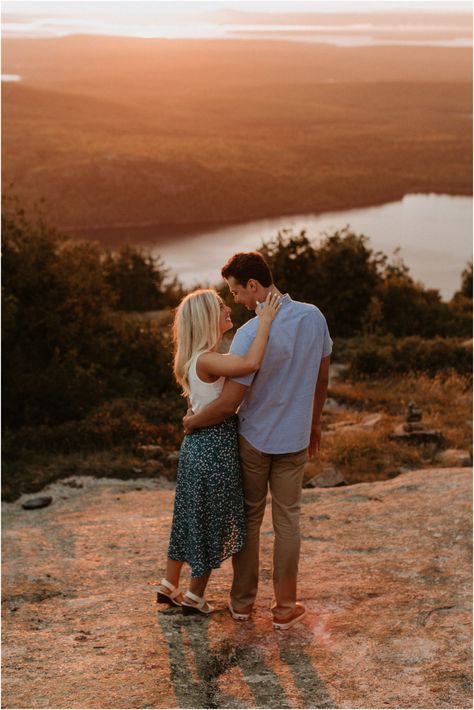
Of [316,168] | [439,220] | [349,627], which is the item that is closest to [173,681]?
[349,627]

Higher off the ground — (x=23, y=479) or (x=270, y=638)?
(x=270, y=638)

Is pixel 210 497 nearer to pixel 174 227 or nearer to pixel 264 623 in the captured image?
pixel 264 623

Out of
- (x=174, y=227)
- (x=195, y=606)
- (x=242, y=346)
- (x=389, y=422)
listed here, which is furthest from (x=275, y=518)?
(x=174, y=227)

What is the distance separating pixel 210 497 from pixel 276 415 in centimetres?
66

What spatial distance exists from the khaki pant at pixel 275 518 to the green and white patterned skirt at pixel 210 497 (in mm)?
69

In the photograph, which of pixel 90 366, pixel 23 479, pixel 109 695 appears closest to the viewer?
pixel 109 695

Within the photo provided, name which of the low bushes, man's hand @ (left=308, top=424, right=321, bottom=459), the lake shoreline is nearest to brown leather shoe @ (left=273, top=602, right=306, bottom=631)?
man's hand @ (left=308, top=424, right=321, bottom=459)

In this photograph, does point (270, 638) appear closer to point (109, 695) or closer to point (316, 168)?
point (109, 695)

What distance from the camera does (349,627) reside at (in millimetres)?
5477

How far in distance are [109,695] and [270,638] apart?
44.1 inches

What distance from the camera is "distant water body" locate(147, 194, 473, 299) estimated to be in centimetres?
6000

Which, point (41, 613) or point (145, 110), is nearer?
point (41, 613)

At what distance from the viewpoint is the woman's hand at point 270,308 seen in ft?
16.0

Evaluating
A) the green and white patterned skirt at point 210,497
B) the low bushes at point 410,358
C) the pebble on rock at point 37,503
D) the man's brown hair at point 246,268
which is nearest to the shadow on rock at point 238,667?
the green and white patterned skirt at point 210,497
